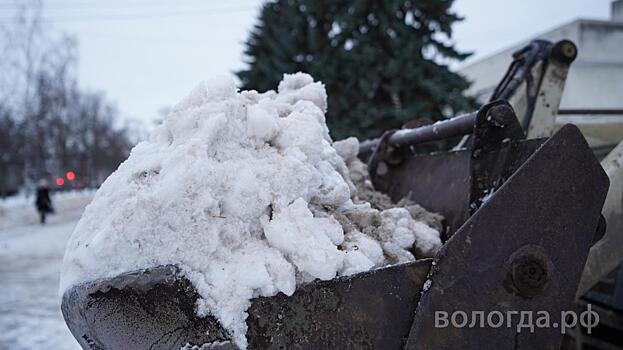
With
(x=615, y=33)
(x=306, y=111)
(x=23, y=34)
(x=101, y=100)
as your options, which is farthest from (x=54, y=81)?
(x=306, y=111)

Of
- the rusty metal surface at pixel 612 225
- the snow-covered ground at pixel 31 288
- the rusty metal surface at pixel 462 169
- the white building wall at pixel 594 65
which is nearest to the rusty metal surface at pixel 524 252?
the rusty metal surface at pixel 462 169

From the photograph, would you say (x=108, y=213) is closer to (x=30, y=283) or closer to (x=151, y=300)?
(x=151, y=300)

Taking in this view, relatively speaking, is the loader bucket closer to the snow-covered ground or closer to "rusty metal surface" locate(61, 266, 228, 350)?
"rusty metal surface" locate(61, 266, 228, 350)

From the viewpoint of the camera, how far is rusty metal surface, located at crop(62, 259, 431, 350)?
4.24 ft

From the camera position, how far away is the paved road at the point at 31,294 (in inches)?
188

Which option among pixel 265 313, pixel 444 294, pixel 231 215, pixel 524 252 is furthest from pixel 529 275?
pixel 231 215

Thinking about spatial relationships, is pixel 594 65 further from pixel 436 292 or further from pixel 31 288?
pixel 436 292

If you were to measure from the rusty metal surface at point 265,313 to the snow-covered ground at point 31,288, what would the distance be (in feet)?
11.6

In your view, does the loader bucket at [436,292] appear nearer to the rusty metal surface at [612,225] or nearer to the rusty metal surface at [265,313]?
the rusty metal surface at [265,313]

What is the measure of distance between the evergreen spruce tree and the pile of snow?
302 inches

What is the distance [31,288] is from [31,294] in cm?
50

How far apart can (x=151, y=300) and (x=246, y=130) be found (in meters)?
0.65

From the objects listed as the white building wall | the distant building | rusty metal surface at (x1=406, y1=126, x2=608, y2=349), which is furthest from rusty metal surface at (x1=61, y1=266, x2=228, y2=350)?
the distant building

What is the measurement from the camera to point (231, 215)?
1.50 meters
